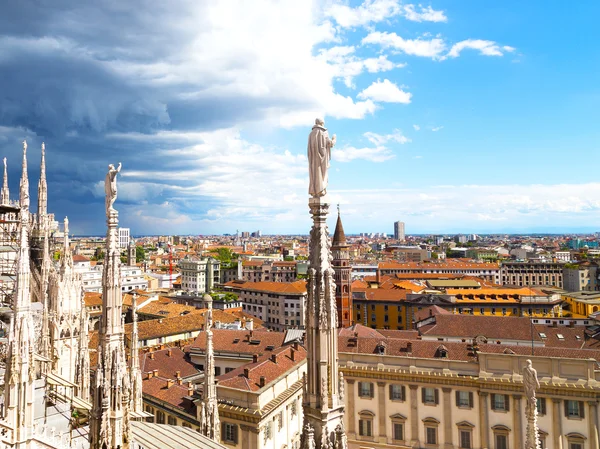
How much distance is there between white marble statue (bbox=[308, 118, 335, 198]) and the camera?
256 inches

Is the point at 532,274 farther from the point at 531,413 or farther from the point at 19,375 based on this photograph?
the point at 19,375

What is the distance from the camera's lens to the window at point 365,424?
3120 cm

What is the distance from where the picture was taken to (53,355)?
20703 millimetres

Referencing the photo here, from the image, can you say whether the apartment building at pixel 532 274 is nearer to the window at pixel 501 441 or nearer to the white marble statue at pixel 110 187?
the window at pixel 501 441

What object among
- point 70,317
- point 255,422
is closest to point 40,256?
point 70,317

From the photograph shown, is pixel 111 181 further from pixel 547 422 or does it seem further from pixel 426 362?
pixel 547 422

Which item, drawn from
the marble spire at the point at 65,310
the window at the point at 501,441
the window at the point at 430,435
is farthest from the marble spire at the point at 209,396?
the window at the point at 501,441

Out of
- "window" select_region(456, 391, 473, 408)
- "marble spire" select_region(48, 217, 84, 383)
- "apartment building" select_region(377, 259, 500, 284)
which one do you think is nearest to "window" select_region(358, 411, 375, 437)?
"window" select_region(456, 391, 473, 408)

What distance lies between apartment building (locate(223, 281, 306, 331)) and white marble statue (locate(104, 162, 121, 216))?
206 ft

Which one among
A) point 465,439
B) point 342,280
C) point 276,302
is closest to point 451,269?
point 276,302

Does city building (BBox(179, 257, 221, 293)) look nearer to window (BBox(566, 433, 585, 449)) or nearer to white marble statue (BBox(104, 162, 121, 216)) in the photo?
window (BBox(566, 433, 585, 449))

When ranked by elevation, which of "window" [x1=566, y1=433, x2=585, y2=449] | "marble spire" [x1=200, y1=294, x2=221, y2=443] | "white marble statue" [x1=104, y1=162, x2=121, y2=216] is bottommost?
"window" [x1=566, y1=433, x2=585, y2=449]

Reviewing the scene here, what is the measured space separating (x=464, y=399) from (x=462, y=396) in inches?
8.8

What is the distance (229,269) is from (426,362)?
92019mm
